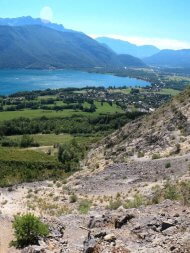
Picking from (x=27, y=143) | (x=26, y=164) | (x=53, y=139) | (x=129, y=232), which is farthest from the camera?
(x=53, y=139)

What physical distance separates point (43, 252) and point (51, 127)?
4628 inches

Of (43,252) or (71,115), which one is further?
(71,115)

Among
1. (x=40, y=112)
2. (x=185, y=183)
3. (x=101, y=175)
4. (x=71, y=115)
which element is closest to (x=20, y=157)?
(x=101, y=175)

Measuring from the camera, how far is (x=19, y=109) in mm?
191625

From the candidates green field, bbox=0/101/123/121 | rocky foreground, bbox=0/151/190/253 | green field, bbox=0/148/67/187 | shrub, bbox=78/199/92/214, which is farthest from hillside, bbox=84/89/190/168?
green field, bbox=0/101/123/121

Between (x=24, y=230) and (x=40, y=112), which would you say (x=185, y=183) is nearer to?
(x=24, y=230)

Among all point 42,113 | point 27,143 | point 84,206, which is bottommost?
point 27,143

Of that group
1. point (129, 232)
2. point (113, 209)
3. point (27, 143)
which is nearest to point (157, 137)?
point (113, 209)

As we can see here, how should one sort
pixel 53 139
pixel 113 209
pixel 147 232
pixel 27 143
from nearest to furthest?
A: pixel 147 232, pixel 113 209, pixel 27 143, pixel 53 139

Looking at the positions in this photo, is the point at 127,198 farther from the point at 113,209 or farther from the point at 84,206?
the point at 113,209

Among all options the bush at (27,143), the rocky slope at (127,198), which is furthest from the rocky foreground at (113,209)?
the bush at (27,143)

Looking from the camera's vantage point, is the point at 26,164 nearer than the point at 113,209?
No

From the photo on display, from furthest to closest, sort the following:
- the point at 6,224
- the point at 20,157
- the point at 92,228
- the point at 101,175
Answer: the point at 20,157 < the point at 101,175 < the point at 6,224 < the point at 92,228

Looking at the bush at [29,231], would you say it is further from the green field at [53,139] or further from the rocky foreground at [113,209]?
the green field at [53,139]
